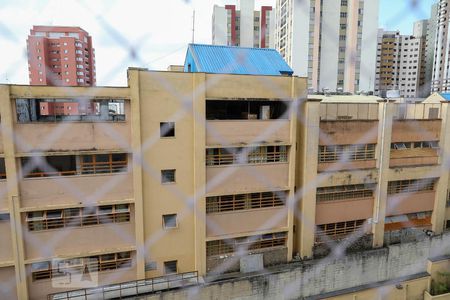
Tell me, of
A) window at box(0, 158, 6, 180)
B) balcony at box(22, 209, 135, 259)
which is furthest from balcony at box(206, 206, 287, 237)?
window at box(0, 158, 6, 180)

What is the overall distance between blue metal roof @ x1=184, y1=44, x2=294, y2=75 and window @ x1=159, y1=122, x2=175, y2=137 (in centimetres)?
62

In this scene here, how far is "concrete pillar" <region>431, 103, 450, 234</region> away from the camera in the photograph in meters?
3.12

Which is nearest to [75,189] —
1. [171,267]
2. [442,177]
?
[171,267]

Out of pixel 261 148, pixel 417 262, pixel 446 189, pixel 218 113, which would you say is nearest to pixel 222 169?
pixel 261 148

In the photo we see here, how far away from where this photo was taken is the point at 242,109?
2.82 metres

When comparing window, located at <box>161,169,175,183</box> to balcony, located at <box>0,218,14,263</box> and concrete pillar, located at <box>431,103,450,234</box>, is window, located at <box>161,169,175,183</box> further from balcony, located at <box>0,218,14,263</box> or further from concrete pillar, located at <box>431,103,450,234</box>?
concrete pillar, located at <box>431,103,450,234</box>

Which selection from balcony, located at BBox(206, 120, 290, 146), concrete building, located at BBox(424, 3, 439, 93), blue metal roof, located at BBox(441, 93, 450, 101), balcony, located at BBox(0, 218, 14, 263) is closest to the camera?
concrete building, located at BBox(424, 3, 439, 93)

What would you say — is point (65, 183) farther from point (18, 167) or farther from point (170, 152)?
point (170, 152)

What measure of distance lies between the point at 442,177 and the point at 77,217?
371cm

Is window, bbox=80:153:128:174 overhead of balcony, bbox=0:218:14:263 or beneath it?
overhead

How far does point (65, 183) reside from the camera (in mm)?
2154

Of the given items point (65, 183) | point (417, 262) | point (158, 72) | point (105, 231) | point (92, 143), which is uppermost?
point (158, 72)

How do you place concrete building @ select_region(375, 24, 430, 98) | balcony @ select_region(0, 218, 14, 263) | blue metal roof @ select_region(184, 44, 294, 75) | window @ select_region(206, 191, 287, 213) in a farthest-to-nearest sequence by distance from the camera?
concrete building @ select_region(375, 24, 430, 98) → blue metal roof @ select_region(184, 44, 294, 75) → window @ select_region(206, 191, 287, 213) → balcony @ select_region(0, 218, 14, 263)

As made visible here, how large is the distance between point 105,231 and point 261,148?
148 centimetres
